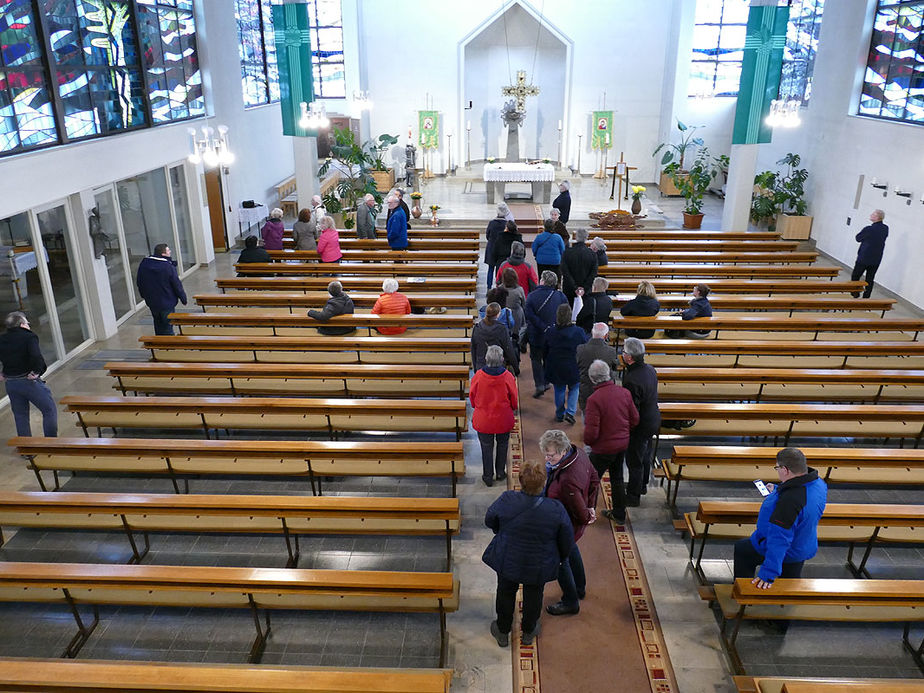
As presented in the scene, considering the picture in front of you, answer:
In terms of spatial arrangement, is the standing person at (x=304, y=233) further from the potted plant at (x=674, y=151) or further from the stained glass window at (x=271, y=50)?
the potted plant at (x=674, y=151)

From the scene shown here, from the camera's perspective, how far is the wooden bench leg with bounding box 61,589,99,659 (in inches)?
169

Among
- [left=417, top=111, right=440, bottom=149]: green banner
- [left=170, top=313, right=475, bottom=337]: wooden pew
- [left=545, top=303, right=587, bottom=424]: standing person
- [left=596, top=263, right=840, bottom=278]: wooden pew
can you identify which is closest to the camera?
[left=545, top=303, right=587, bottom=424]: standing person

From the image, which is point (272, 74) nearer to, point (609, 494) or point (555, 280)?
point (555, 280)

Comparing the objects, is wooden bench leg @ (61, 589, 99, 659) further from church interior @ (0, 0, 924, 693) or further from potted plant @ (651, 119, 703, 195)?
potted plant @ (651, 119, 703, 195)

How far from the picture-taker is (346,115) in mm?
20750

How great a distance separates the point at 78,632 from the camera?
4.46 metres

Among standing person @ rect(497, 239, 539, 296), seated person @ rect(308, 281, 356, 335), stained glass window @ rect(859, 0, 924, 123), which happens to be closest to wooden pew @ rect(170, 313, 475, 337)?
seated person @ rect(308, 281, 356, 335)

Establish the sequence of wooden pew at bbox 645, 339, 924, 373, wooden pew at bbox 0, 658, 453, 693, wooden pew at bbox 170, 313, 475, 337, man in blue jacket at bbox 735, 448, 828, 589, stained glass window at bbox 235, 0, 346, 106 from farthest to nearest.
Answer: stained glass window at bbox 235, 0, 346, 106 → wooden pew at bbox 170, 313, 475, 337 → wooden pew at bbox 645, 339, 924, 373 → man in blue jacket at bbox 735, 448, 828, 589 → wooden pew at bbox 0, 658, 453, 693

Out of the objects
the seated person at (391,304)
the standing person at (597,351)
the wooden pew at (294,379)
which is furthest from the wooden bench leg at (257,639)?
the seated person at (391,304)

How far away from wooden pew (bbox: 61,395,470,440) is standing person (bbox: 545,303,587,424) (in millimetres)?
1118

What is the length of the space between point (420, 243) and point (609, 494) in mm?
7007

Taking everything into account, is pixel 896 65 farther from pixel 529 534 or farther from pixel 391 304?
pixel 529 534

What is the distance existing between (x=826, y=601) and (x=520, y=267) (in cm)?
526

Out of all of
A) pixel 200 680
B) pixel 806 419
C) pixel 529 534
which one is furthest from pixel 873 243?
pixel 200 680
